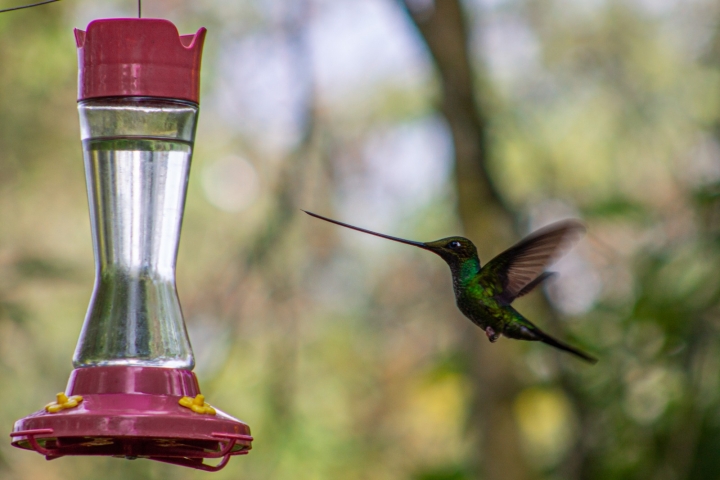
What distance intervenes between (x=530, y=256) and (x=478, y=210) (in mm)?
3568

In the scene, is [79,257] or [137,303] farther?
[79,257]

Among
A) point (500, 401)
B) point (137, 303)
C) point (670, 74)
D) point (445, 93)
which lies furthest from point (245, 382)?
point (137, 303)

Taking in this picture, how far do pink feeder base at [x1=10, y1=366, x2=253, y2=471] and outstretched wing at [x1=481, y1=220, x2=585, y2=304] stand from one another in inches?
35.5

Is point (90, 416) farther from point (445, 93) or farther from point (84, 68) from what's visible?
point (445, 93)

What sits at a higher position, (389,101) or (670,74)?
(389,101)

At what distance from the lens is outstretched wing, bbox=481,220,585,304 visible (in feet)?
7.64

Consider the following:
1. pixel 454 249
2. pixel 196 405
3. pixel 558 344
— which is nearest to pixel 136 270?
pixel 196 405

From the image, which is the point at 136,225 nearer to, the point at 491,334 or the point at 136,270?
the point at 136,270

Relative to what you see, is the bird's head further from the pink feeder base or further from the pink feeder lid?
the pink feeder lid

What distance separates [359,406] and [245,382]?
11.7 feet

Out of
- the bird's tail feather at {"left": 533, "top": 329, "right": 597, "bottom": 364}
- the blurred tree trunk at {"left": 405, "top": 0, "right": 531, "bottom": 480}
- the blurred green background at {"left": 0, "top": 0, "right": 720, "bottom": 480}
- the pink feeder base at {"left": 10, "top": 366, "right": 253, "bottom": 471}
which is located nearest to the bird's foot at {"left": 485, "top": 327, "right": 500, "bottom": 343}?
the bird's tail feather at {"left": 533, "top": 329, "right": 597, "bottom": 364}

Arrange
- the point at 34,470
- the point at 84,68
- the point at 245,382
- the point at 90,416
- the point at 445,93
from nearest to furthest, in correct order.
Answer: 1. the point at 90,416
2. the point at 84,68
3. the point at 445,93
4. the point at 245,382
5. the point at 34,470

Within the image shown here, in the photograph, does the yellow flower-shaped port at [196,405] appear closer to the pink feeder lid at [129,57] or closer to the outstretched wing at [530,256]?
the pink feeder lid at [129,57]

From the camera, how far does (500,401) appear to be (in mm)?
6312
